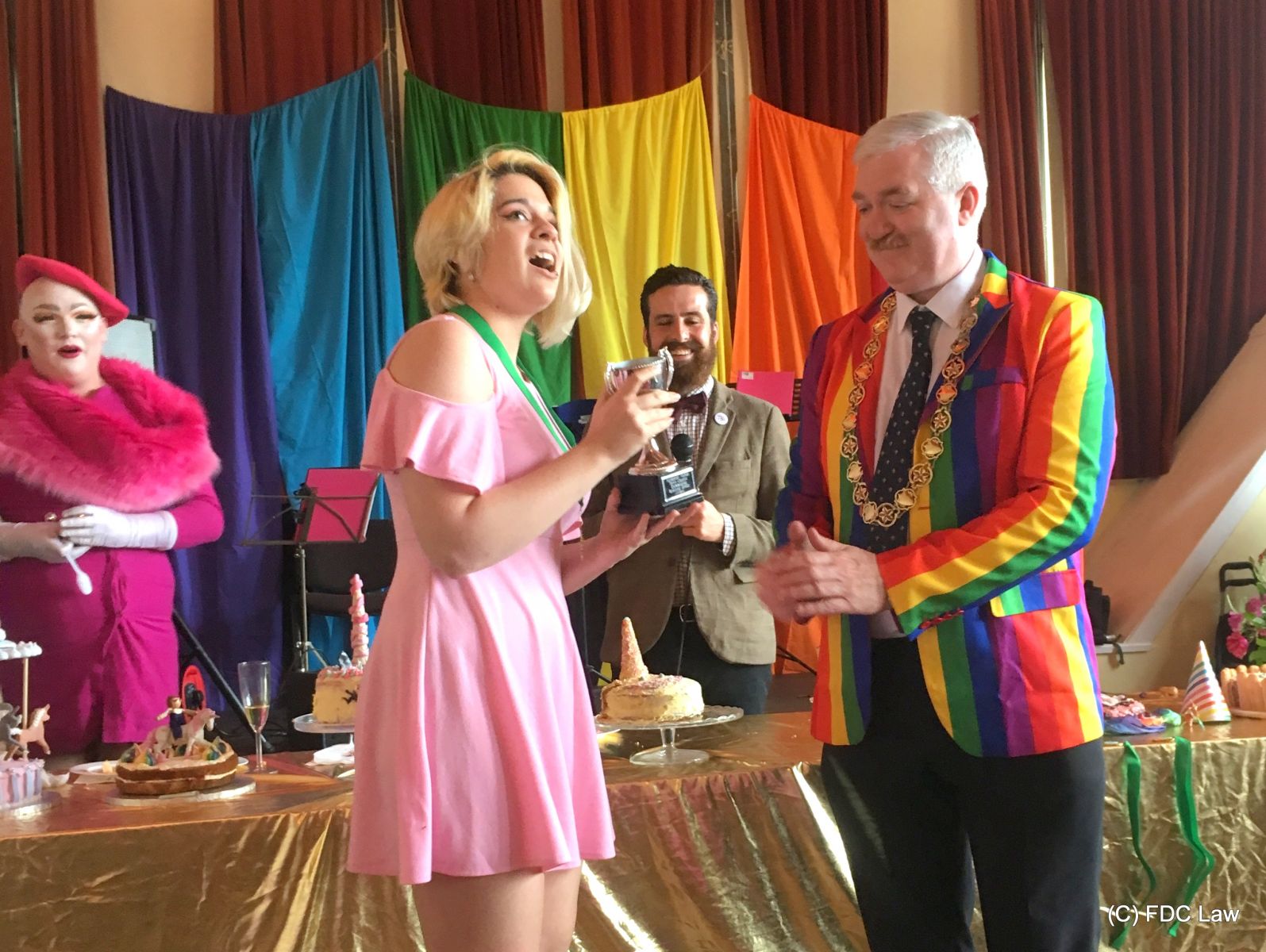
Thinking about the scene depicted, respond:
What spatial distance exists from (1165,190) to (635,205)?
2.71 metres

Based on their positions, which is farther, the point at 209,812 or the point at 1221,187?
the point at 1221,187

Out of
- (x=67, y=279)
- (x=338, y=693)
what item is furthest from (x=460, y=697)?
(x=67, y=279)

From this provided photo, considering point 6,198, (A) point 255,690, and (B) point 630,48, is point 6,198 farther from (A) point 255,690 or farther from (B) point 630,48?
(A) point 255,690

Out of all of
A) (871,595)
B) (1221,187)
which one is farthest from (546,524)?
(1221,187)

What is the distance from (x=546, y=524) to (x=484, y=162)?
20.8 inches

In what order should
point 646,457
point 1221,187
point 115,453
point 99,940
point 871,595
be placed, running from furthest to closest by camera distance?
→ point 1221,187, point 115,453, point 99,940, point 646,457, point 871,595

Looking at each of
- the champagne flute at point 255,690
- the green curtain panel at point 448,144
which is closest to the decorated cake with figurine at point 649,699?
the champagne flute at point 255,690

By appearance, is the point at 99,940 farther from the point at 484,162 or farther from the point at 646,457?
the point at 484,162

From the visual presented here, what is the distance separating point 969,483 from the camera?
5.50 ft

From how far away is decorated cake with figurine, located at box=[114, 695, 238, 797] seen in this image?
85.4 inches

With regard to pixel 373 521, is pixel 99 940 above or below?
below

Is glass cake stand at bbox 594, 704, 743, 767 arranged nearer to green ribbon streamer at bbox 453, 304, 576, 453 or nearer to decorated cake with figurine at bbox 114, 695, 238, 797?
decorated cake with figurine at bbox 114, 695, 238, 797

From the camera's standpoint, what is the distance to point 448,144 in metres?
5.77

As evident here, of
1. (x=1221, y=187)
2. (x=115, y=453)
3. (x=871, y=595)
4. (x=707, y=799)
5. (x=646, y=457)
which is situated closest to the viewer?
(x=871, y=595)
